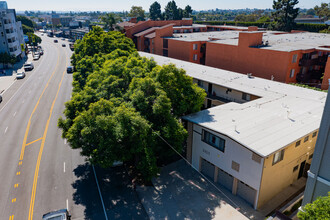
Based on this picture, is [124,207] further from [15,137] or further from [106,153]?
[15,137]

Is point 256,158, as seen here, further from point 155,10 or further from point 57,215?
point 155,10

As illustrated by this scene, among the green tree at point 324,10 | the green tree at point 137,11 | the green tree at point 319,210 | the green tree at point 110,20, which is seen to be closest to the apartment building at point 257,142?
the green tree at point 319,210

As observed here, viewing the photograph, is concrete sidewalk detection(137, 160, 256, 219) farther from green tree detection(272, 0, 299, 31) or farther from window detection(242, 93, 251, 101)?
green tree detection(272, 0, 299, 31)

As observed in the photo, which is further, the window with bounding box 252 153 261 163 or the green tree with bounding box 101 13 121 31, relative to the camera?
the green tree with bounding box 101 13 121 31

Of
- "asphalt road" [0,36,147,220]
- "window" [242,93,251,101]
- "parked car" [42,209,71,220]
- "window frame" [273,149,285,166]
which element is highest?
"window" [242,93,251,101]

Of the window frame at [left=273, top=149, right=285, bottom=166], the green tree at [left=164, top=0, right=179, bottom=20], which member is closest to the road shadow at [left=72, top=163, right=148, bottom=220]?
the window frame at [left=273, top=149, right=285, bottom=166]

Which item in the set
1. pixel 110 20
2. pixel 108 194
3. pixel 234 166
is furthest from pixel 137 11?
pixel 234 166

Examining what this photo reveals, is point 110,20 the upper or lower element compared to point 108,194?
upper
